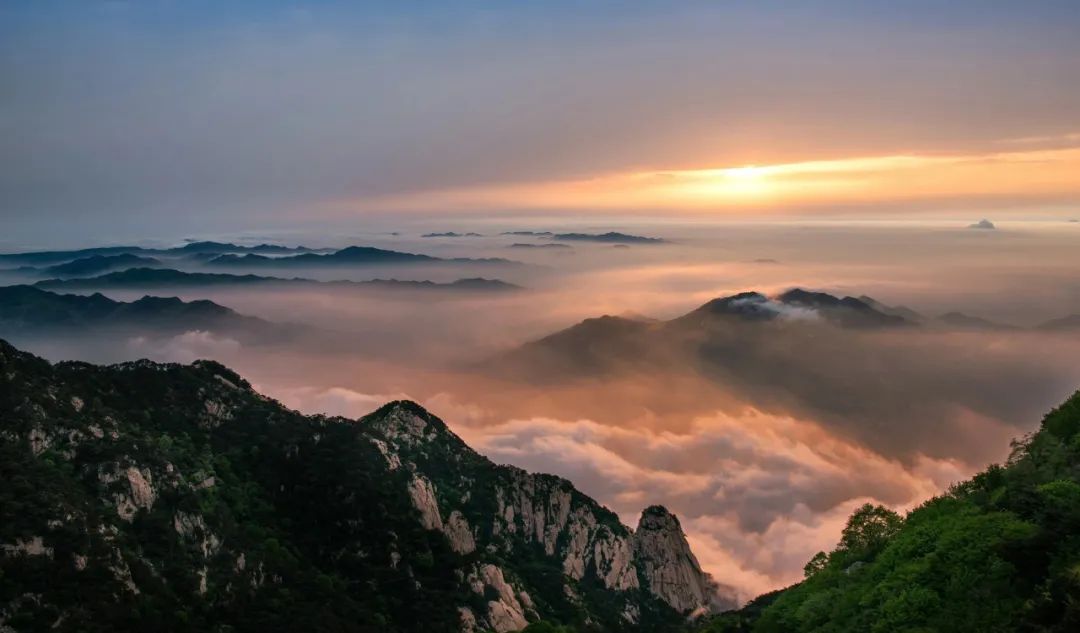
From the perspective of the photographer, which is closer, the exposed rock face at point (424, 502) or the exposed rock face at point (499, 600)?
the exposed rock face at point (499, 600)

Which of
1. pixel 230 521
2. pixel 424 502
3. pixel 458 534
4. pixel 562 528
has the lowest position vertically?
pixel 562 528

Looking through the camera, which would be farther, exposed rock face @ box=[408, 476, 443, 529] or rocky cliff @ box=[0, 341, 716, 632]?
exposed rock face @ box=[408, 476, 443, 529]

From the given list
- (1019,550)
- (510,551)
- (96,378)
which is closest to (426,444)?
(510,551)

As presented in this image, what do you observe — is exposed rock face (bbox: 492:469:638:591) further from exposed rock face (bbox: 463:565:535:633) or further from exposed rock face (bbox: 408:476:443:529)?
exposed rock face (bbox: 463:565:535:633)

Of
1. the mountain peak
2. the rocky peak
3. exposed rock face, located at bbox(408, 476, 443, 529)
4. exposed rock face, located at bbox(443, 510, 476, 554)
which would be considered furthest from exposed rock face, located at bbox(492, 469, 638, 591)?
exposed rock face, located at bbox(408, 476, 443, 529)

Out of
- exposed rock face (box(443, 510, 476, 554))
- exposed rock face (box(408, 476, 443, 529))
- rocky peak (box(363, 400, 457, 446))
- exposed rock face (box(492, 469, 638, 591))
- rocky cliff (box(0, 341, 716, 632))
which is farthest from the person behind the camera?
exposed rock face (box(492, 469, 638, 591))

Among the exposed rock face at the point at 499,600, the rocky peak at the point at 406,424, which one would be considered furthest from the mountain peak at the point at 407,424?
the exposed rock face at the point at 499,600

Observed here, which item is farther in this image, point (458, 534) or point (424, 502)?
point (458, 534)

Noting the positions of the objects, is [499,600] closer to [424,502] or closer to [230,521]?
[424,502]

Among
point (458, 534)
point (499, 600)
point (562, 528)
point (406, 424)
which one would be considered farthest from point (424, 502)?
point (562, 528)

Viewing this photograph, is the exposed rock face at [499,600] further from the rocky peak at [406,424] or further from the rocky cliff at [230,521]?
the rocky peak at [406,424]
